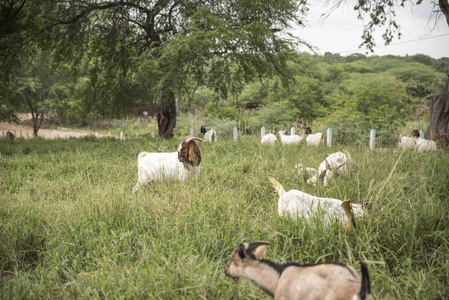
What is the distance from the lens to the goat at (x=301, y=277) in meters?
1.27

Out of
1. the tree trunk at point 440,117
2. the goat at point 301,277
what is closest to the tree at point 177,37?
the tree trunk at point 440,117

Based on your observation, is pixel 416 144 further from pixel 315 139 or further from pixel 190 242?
pixel 190 242

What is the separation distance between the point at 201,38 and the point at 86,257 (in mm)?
9164

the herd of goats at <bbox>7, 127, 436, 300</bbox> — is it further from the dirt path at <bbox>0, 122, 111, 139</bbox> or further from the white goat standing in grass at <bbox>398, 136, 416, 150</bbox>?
the dirt path at <bbox>0, 122, 111, 139</bbox>

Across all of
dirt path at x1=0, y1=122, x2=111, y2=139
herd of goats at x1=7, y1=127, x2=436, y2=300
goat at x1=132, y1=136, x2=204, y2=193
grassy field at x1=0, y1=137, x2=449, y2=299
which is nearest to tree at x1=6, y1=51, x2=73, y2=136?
dirt path at x1=0, y1=122, x2=111, y2=139

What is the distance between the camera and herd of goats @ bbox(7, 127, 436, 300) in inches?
51.7

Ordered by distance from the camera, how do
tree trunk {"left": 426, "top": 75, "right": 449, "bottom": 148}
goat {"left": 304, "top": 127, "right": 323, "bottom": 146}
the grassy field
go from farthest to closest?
goat {"left": 304, "top": 127, "right": 323, "bottom": 146} < tree trunk {"left": 426, "top": 75, "right": 449, "bottom": 148} < the grassy field

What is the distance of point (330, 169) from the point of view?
4.36m

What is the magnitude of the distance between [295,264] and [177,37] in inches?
422

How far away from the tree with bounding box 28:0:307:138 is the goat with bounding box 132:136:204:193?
20.7 ft

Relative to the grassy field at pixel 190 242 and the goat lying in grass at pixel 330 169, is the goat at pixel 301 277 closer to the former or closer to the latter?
the grassy field at pixel 190 242

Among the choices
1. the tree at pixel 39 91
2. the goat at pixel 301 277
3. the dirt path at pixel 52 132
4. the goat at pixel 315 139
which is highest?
the tree at pixel 39 91

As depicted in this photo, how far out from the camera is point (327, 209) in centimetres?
281

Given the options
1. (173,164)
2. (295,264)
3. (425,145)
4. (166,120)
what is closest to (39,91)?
(166,120)
